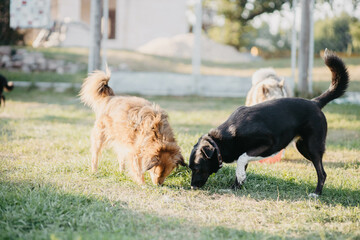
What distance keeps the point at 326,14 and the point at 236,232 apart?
40.7 feet

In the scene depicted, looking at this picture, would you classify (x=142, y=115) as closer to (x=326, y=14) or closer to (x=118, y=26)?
(x=326, y=14)

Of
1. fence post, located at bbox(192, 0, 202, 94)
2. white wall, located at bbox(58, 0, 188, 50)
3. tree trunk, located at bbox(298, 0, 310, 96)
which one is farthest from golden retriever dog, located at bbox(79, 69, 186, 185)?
white wall, located at bbox(58, 0, 188, 50)

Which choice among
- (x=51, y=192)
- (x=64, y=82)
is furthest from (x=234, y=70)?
(x=51, y=192)

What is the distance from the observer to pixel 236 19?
26.2 metres

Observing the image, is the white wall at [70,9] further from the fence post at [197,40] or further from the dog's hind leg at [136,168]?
the dog's hind leg at [136,168]

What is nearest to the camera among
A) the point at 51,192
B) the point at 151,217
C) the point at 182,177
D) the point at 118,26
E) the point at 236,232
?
the point at 236,232

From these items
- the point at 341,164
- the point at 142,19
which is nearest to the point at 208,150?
the point at 341,164

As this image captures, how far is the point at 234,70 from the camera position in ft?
50.6

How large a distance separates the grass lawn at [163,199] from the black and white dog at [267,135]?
317mm

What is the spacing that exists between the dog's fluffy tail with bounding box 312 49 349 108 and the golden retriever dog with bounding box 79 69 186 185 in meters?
1.84

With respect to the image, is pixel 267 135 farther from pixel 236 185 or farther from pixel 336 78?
pixel 336 78

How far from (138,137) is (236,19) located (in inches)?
940

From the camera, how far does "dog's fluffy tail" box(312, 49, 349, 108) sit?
4.08 meters

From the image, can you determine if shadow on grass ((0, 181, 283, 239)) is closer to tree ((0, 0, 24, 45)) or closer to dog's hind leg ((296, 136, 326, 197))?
dog's hind leg ((296, 136, 326, 197))
